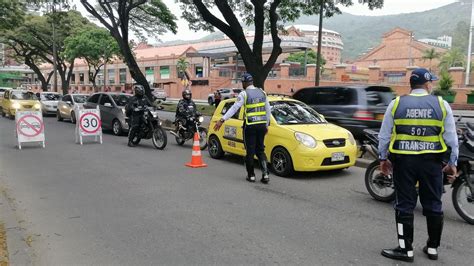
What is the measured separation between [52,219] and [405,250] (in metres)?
4.23

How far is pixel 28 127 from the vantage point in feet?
39.2

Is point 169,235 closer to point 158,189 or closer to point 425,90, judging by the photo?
point 158,189

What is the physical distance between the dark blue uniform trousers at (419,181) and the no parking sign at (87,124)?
10460 mm

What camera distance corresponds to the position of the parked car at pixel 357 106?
35.7 feet

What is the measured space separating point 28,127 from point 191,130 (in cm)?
449

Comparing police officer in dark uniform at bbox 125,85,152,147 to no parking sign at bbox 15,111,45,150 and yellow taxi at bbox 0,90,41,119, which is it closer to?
no parking sign at bbox 15,111,45,150

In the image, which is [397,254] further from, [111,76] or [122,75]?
[111,76]

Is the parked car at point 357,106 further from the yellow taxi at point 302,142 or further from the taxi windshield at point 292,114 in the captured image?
the yellow taxi at point 302,142

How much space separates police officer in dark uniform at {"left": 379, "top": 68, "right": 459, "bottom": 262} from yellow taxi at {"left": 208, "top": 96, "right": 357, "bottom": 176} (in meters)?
3.46

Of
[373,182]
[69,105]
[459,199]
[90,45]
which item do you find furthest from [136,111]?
[90,45]

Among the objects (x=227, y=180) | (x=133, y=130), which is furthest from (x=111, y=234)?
(x=133, y=130)

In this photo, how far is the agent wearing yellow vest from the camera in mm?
7516

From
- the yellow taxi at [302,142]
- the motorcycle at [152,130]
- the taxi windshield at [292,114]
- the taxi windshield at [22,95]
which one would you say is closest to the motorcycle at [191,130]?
the motorcycle at [152,130]

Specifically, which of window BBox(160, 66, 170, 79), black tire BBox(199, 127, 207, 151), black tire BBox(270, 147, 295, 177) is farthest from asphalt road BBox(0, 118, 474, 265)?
window BBox(160, 66, 170, 79)
